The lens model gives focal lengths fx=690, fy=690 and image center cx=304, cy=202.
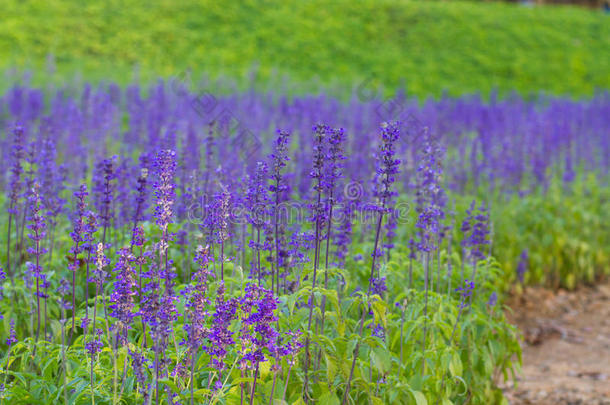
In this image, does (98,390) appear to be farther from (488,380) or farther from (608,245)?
(608,245)

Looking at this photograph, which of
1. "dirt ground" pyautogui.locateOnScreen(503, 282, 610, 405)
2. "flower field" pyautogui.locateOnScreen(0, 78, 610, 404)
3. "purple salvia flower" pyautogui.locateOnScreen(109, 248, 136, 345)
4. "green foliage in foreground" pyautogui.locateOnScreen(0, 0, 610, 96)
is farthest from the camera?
"green foliage in foreground" pyautogui.locateOnScreen(0, 0, 610, 96)

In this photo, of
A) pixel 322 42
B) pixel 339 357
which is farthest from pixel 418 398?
pixel 322 42

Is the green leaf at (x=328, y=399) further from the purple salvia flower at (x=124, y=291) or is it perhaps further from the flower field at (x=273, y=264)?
the purple salvia flower at (x=124, y=291)

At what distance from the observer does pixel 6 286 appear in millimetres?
3816

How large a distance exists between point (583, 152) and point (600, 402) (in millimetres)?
5647

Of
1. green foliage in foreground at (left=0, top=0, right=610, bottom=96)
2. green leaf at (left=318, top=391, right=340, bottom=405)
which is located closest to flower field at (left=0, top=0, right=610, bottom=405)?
green leaf at (left=318, top=391, right=340, bottom=405)

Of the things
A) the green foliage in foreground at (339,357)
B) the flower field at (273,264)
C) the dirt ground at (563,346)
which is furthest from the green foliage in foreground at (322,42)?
the green foliage in foreground at (339,357)

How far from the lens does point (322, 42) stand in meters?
23.0

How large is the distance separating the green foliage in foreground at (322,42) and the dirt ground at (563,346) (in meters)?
12.0

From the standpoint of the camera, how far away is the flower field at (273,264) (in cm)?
277

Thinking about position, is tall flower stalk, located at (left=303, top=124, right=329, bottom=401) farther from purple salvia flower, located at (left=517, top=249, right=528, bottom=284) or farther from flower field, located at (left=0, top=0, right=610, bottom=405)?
purple salvia flower, located at (left=517, top=249, right=528, bottom=284)

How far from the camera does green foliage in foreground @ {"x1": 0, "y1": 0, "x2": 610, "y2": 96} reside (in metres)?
20.5

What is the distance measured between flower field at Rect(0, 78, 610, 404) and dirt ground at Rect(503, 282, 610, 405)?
0.24m

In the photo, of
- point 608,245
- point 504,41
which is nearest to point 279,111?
point 608,245
